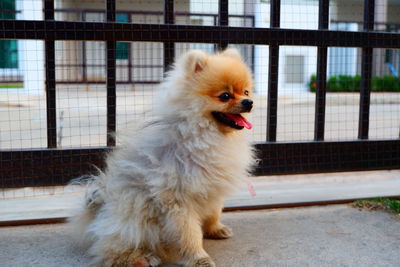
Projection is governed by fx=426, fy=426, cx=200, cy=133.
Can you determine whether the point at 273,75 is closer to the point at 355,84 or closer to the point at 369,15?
the point at 369,15

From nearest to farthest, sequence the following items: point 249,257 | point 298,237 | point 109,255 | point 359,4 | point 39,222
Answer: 1. point 109,255
2. point 249,257
3. point 298,237
4. point 39,222
5. point 359,4

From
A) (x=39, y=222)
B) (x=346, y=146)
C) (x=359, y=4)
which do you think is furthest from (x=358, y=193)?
(x=359, y=4)

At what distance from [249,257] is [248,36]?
163 cm

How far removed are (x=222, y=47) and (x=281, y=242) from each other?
1.49m

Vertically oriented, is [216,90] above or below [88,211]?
above

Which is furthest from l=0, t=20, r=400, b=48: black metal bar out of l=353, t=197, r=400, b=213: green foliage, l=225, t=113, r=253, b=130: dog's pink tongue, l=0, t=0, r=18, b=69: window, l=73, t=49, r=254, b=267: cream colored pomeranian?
l=0, t=0, r=18, b=69: window

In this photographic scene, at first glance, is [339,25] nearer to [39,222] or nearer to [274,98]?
[274,98]

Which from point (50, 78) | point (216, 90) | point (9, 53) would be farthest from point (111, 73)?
point (9, 53)

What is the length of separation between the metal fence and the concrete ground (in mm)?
399

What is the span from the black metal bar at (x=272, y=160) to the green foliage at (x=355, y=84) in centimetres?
1050

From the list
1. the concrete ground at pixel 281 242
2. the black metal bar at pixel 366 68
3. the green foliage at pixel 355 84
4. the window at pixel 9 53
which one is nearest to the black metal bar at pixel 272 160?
the black metal bar at pixel 366 68

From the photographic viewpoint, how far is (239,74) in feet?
7.96

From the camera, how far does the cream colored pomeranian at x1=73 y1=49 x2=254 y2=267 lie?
2.30 m

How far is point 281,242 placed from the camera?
2.78m
